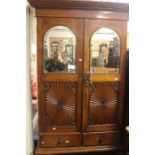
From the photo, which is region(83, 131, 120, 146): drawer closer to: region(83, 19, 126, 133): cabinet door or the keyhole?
region(83, 19, 126, 133): cabinet door

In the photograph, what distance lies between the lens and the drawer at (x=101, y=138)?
6.36 ft

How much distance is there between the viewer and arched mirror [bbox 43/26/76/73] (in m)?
1.82

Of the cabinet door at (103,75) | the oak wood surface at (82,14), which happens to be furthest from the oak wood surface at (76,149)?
the oak wood surface at (82,14)

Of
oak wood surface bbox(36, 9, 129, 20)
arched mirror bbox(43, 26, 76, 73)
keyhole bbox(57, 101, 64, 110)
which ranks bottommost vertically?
keyhole bbox(57, 101, 64, 110)

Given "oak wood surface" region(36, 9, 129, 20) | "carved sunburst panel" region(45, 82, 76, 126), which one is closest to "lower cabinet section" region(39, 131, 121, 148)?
"carved sunburst panel" region(45, 82, 76, 126)

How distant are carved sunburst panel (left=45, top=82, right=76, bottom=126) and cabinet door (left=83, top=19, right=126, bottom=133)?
13 cm

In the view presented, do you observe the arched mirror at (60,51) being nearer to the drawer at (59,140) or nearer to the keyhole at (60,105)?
the keyhole at (60,105)

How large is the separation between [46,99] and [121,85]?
2.51ft

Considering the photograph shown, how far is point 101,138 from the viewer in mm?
1964
